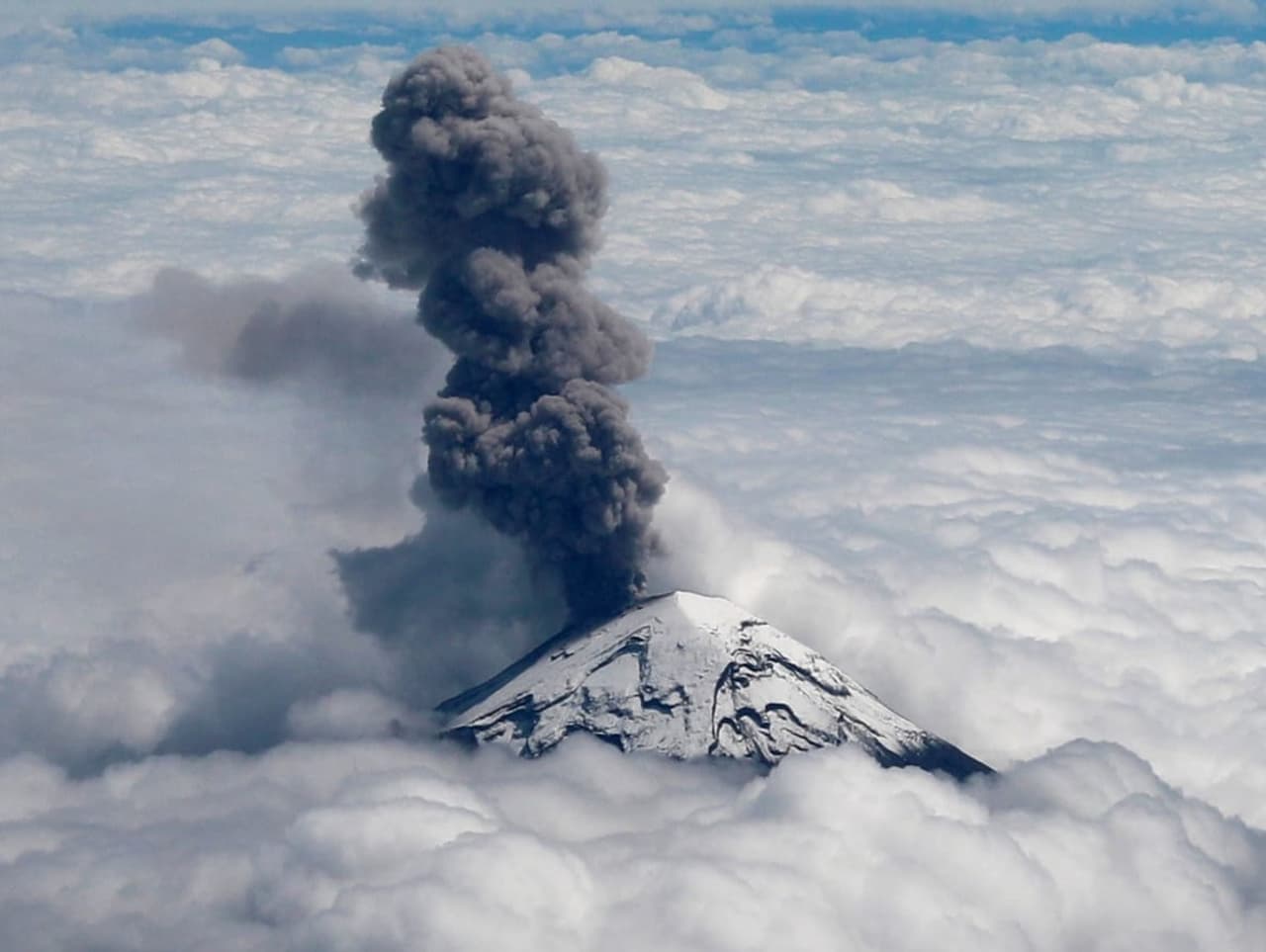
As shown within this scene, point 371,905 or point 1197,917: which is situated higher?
point 371,905

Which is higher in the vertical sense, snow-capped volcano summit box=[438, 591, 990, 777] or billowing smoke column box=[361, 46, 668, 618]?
billowing smoke column box=[361, 46, 668, 618]

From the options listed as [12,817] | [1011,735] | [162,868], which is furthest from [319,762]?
[1011,735]

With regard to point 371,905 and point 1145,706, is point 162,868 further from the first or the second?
point 1145,706

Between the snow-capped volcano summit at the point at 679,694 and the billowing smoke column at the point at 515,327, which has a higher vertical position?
the billowing smoke column at the point at 515,327
